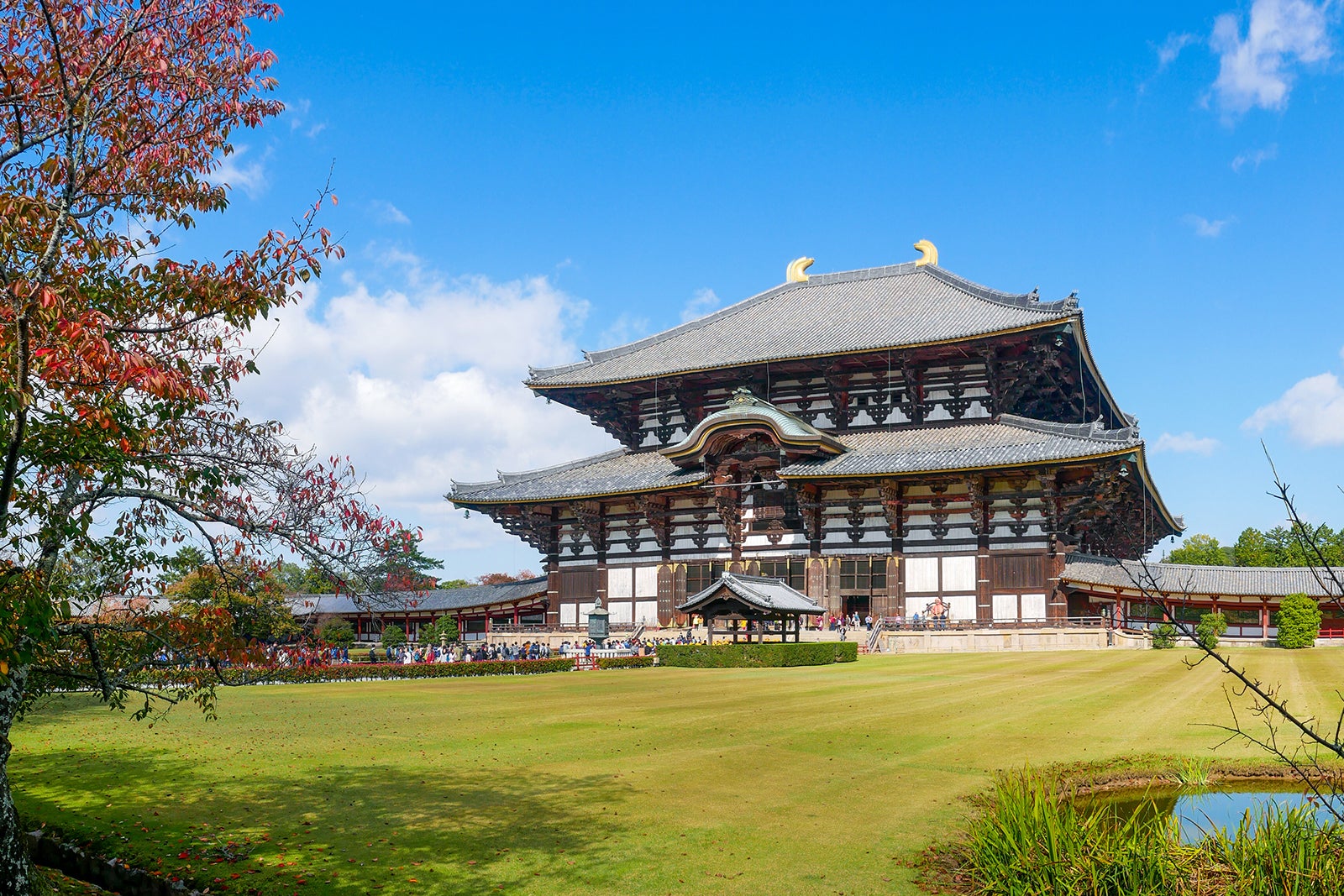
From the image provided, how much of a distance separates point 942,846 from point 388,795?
7.03 metres

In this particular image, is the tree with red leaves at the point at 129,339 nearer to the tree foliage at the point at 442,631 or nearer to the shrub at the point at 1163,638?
the shrub at the point at 1163,638

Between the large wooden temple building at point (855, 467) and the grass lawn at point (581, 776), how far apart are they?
18.5 metres

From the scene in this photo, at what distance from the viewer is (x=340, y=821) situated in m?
12.2

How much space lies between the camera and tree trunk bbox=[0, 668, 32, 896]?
8.82 metres

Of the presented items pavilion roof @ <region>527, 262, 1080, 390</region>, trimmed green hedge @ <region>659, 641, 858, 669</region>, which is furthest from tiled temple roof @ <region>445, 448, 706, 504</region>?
trimmed green hedge @ <region>659, 641, 858, 669</region>

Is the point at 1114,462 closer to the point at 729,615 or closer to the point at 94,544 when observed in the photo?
the point at 729,615

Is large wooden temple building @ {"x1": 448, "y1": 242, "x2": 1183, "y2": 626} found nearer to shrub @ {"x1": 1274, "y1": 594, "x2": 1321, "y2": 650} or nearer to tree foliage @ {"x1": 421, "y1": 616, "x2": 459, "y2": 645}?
shrub @ {"x1": 1274, "y1": 594, "x2": 1321, "y2": 650}

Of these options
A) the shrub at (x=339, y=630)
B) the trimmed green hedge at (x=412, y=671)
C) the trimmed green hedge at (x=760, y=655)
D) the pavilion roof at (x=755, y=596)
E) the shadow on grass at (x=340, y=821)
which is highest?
the pavilion roof at (x=755, y=596)

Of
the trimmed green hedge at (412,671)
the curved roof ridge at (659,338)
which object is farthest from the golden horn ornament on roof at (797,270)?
the trimmed green hedge at (412,671)

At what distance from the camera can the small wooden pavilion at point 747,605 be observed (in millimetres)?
38250

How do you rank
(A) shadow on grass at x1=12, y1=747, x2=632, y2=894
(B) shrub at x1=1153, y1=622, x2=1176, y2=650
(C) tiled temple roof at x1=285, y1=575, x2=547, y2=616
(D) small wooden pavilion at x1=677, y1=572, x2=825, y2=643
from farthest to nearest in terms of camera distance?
(C) tiled temple roof at x1=285, y1=575, x2=547, y2=616 < (B) shrub at x1=1153, y1=622, x2=1176, y2=650 < (D) small wooden pavilion at x1=677, y1=572, x2=825, y2=643 < (A) shadow on grass at x1=12, y1=747, x2=632, y2=894

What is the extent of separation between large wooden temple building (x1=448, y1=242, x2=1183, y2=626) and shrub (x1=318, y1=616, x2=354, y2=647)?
12081 millimetres

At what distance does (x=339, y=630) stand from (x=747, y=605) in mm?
34243

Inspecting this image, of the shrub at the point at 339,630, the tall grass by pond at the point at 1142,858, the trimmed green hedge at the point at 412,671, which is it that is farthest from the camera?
the shrub at the point at 339,630
